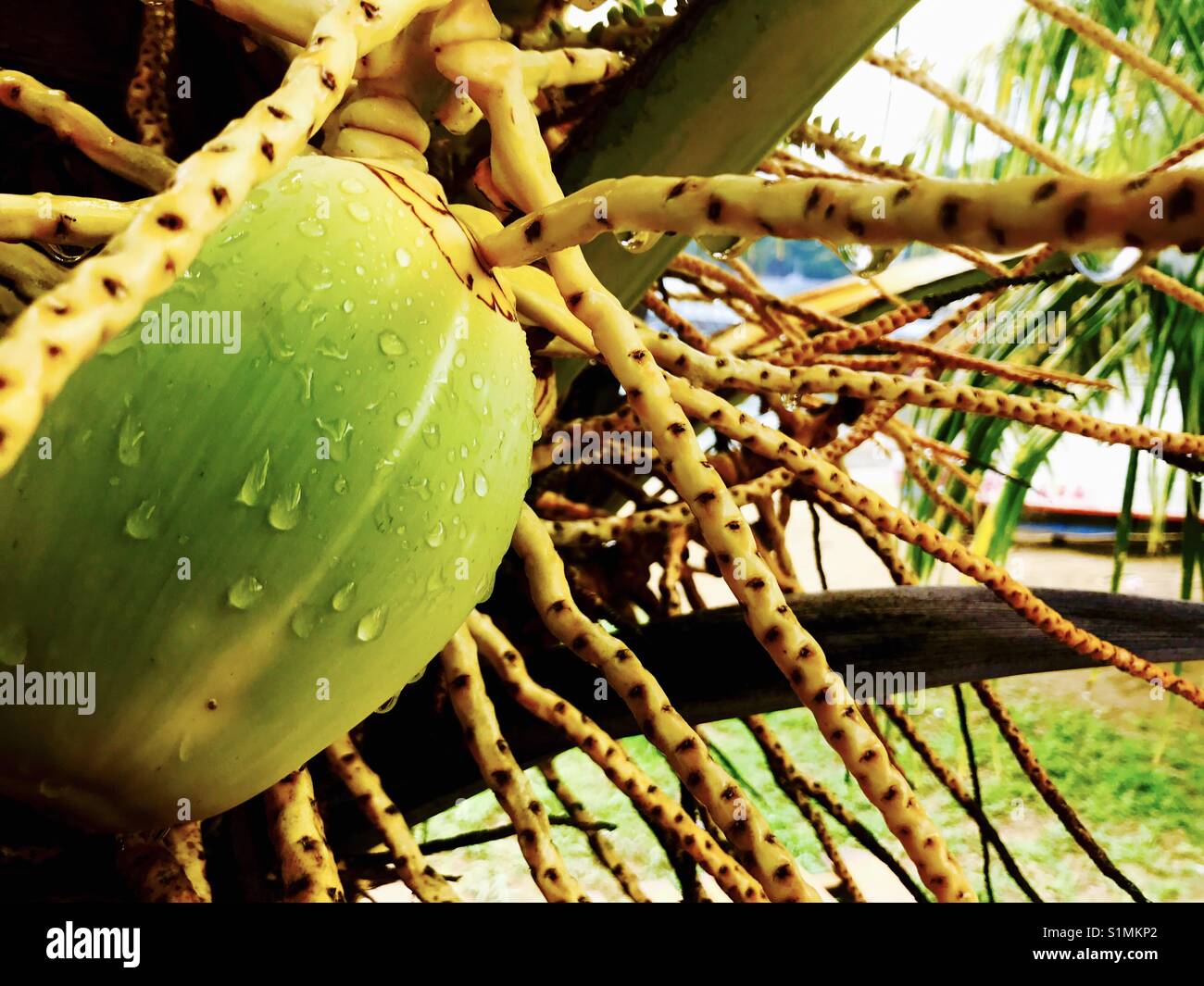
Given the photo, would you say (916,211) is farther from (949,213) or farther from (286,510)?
(286,510)

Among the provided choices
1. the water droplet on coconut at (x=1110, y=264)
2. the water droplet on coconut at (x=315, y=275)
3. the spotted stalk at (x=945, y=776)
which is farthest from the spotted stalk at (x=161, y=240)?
the spotted stalk at (x=945, y=776)

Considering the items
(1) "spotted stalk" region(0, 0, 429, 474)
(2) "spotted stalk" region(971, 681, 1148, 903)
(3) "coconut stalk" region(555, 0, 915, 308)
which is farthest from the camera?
(2) "spotted stalk" region(971, 681, 1148, 903)

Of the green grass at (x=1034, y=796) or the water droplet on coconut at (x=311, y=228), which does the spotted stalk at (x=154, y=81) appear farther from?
the green grass at (x=1034, y=796)

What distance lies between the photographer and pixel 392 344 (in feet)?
0.78

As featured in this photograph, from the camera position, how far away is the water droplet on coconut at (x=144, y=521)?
22 cm

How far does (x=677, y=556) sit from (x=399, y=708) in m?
0.22

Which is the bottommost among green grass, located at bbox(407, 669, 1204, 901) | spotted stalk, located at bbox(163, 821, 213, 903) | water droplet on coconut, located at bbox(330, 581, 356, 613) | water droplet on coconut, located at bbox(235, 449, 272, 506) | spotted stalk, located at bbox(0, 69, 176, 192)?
green grass, located at bbox(407, 669, 1204, 901)

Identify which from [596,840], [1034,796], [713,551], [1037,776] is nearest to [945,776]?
[1037,776]

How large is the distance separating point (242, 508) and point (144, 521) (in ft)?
0.07

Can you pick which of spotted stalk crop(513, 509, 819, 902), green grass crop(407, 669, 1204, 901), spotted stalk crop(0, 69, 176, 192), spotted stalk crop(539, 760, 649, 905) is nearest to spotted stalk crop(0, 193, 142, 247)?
spotted stalk crop(0, 69, 176, 192)

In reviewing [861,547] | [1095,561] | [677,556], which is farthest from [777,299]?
[861,547]

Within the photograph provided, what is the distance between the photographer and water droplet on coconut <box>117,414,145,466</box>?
22cm

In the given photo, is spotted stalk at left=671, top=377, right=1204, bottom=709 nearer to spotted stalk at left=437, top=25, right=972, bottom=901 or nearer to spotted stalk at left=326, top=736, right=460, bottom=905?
spotted stalk at left=437, top=25, right=972, bottom=901

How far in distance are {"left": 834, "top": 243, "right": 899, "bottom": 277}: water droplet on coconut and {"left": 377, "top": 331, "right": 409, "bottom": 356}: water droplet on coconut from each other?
11 cm
